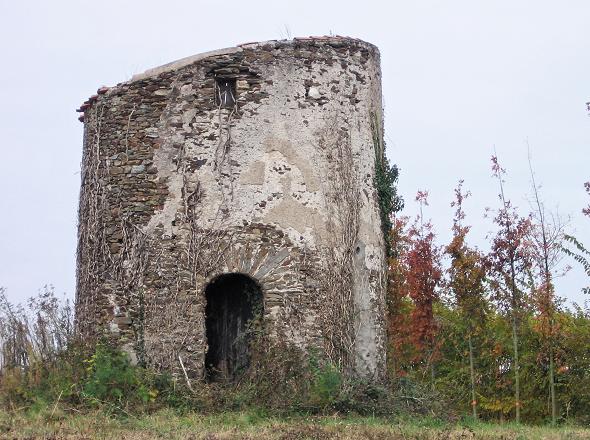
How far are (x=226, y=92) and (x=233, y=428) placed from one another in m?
6.34

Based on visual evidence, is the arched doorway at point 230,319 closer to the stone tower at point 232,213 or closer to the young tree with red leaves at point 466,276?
the stone tower at point 232,213

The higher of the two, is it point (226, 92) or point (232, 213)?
point (226, 92)

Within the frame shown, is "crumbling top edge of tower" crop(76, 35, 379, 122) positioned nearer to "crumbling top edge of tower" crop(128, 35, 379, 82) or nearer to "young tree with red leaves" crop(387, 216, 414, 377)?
"crumbling top edge of tower" crop(128, 35, 379, 82)

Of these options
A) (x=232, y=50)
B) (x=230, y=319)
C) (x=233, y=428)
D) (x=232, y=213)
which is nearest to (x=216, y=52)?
(x=232, y=50)

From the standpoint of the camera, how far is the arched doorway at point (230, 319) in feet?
54.8

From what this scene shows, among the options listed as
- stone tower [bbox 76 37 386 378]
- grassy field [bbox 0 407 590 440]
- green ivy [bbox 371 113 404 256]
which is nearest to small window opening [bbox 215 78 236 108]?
stone tower [bbox 76 37 386 378]

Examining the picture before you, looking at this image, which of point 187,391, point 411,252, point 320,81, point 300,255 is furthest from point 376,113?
point 187,391

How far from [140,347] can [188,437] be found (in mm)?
4690

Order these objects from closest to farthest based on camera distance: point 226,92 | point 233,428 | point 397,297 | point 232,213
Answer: point 233,428 < point 232,213 < point 226,92 < point 397,297

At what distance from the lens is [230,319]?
57.2ft

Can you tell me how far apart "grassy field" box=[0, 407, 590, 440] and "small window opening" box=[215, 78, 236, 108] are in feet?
17.3

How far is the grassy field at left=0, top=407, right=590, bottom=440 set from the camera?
12.1m

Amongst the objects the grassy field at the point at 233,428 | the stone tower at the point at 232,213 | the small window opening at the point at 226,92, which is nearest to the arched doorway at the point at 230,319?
the stone tower at the point at 232,213

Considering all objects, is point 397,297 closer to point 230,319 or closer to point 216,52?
point 230,319
